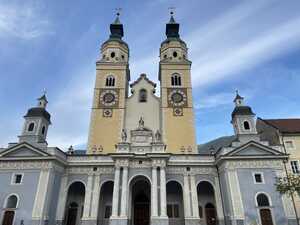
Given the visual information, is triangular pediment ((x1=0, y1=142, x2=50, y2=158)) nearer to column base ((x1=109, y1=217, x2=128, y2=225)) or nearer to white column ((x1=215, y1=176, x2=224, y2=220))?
column base ((x1=109, y1=217, x2=128, y2=225))

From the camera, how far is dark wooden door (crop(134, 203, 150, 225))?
85.4 feet

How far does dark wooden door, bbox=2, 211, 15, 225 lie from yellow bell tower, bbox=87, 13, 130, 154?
35.6ft

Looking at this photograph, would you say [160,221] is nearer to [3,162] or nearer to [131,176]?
[131,176]

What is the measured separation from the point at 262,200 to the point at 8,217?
25.1 m

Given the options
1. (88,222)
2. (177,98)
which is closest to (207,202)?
(88,222)

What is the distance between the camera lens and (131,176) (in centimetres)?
2484

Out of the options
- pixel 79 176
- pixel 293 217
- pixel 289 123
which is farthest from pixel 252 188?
pixel 79 176

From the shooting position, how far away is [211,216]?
25984mm

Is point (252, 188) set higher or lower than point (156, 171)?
lower

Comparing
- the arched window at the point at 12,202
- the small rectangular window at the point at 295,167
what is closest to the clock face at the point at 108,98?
the arched window at the point at 12,202

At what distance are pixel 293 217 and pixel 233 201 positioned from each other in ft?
19.1

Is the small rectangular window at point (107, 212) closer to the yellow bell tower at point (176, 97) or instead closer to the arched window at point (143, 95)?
the yellow bell tower at point (176, 97)

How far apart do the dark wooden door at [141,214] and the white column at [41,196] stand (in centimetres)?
983

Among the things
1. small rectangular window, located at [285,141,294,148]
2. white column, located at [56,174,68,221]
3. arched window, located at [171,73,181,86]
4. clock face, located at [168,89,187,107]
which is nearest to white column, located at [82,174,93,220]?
white column, located at [56,174,68,221]
